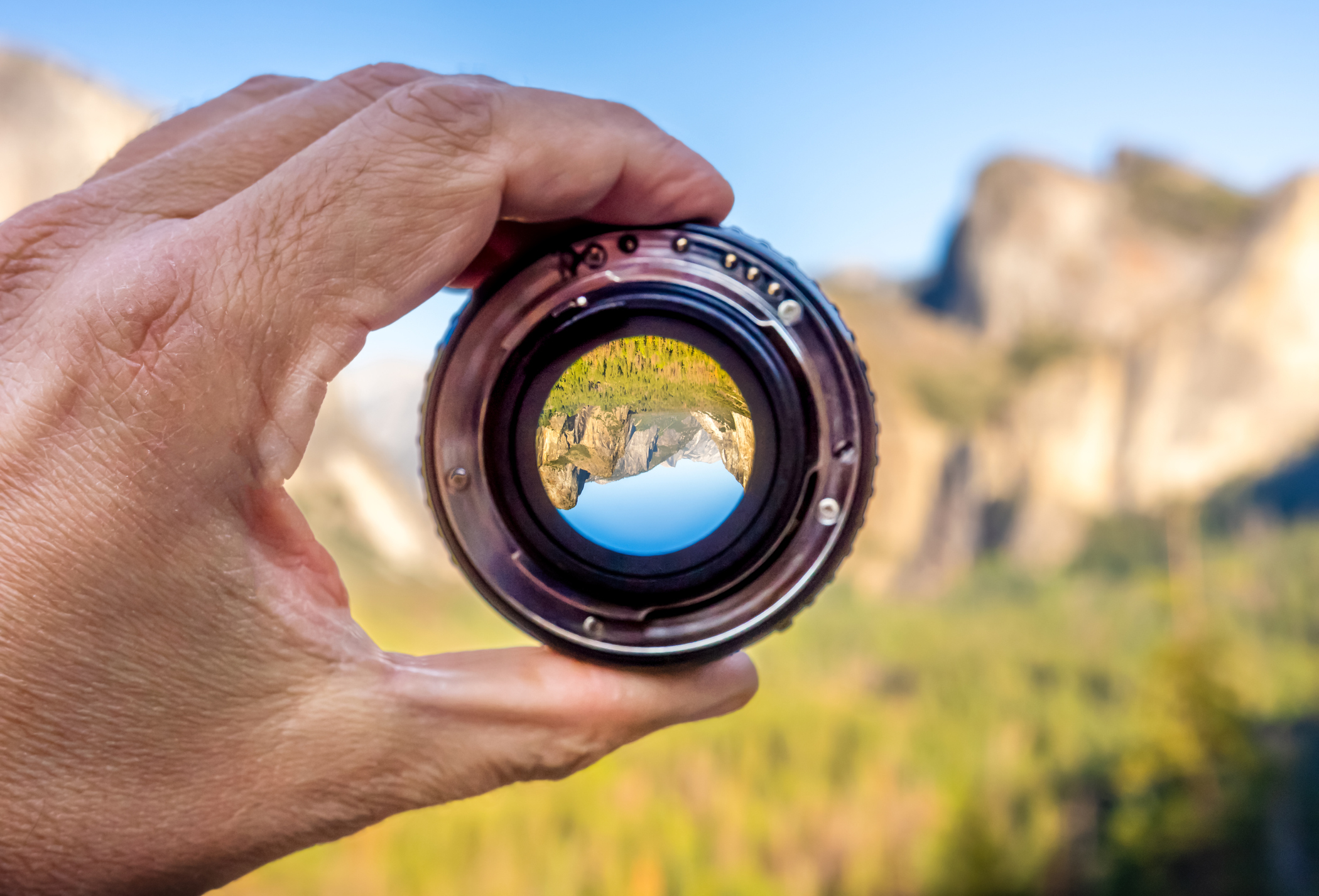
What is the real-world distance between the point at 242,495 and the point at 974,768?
33.5 ft

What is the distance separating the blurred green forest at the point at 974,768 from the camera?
6590 mm

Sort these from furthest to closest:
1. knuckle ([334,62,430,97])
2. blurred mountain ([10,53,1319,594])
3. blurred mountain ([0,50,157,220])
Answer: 1. blurred mountain ([10,53,1319,594])
2. blurred mountain ([0,50,157,220])
3. knuckle ([334,62,430,97])

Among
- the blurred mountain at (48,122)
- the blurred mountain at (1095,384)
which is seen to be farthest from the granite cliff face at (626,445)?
the blurred mountain at (1095,384)

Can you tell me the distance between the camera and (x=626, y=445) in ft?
1.68

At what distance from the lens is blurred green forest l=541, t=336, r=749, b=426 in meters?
0.51

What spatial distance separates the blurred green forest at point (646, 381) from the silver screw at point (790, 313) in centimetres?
5

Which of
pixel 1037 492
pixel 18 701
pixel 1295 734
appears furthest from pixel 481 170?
pixel 1037 492

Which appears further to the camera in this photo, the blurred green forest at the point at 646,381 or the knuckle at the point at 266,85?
the knuckle at the point at 266,85

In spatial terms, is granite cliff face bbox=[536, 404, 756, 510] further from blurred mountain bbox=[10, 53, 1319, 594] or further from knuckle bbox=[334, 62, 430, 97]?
blurred mountain bbox=[10, 53, 1319, 594]

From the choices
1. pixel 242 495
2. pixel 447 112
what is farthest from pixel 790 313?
pixel 242 495

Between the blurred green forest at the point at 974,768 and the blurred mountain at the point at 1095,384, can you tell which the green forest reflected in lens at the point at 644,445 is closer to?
the blurred green forest at the point at 974,768

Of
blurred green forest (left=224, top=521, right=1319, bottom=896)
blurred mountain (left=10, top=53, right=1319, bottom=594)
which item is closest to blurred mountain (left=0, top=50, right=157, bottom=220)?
blurred green forest (left=224, top=521, right=1319, bottom=896)

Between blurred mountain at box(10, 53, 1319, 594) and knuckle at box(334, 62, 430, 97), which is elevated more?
blurred mountain at box(10, 53, 1319, 594)

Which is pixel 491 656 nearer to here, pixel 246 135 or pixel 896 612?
pixel 246 135
